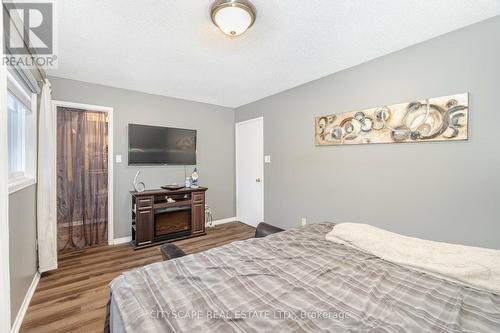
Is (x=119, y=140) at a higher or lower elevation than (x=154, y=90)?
lower

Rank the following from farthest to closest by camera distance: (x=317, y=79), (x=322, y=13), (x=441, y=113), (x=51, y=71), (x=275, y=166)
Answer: (x=275, y=166) → (x=317, y=79) → (x=51, y=71) → (x=441, y=113) → (x=322, y=13)

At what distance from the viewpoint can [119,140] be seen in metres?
3.36

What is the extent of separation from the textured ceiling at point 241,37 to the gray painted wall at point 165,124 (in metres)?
0.28

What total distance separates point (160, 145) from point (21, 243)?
6.96ft

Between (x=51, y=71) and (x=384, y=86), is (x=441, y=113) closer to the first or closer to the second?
(x=384, y=86)

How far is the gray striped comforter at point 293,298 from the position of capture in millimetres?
828

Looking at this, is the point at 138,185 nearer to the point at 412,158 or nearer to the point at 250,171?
the point at 250,171

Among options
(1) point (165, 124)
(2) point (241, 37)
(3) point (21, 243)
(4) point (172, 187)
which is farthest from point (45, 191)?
(2) point (241, 37)

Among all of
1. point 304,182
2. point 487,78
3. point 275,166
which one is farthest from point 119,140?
point 487,78

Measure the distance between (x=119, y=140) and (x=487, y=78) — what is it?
14.3ft

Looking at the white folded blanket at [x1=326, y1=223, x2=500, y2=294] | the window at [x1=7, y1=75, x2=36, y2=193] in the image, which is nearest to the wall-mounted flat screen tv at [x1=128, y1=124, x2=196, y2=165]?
the window at [x1=7, y1=75, x2=36, y2=193]

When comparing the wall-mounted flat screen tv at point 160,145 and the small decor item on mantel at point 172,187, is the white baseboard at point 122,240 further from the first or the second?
the wall-mounted flat screen tv at point 160,145

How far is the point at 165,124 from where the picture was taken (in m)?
3.76
